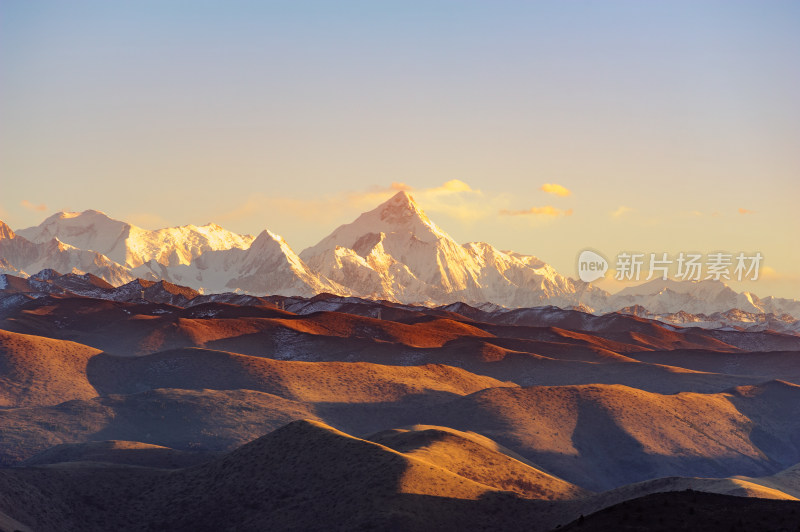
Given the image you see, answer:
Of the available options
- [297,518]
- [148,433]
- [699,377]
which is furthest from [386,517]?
[699,377]

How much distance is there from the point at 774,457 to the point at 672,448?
16221mm

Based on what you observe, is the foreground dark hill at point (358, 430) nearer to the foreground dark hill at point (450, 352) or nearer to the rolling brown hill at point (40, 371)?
the rolling brown hill at point (40, 371)

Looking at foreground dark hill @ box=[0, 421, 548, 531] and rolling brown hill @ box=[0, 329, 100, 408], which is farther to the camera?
rolling brown hill @ box=[0, 329, 100, 408]

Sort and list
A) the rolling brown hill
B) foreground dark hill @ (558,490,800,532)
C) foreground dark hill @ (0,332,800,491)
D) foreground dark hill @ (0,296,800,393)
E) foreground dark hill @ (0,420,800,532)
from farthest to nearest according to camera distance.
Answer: foreground dark hill @ (0,296,800,393)
the rolling brown hill
foreground dark hill @ (0,332,800,491)
foreground dark hill @ (0,420,800,532)
foreground dark hill @ (558,490,800,532)

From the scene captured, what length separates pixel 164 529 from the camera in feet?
212

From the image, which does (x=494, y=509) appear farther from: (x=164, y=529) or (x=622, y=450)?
(x=622, y=450)

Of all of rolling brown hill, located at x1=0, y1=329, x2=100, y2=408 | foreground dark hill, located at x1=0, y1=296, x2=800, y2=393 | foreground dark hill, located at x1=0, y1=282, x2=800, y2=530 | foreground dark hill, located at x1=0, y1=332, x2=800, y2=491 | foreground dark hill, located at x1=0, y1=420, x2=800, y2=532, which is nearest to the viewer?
foreground dark hill, located at x1=0, y1=420, x2=800, y2=532

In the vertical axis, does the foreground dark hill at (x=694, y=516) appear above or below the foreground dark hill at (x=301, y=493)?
above

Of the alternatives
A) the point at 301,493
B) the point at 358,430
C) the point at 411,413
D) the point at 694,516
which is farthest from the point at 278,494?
the point at 411,413

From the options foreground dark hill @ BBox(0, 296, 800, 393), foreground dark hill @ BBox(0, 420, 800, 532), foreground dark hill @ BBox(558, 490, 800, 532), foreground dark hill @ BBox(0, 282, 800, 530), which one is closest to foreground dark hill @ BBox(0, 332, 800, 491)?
foreground dark hill @ BBox(0, 282, 800, 530)

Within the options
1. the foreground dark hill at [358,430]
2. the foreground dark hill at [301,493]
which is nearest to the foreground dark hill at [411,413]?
the foreground dark hill at [358,430]

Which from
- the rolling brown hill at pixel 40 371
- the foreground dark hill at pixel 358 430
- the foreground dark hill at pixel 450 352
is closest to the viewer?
the foreground dark hill at pixel 358 430

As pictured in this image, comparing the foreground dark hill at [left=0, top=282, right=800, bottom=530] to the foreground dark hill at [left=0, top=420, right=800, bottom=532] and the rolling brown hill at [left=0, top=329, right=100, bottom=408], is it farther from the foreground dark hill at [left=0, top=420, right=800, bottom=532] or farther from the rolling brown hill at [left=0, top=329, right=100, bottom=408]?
the rolling brown hill at [left=0, top=329, right=100, bottom=408]

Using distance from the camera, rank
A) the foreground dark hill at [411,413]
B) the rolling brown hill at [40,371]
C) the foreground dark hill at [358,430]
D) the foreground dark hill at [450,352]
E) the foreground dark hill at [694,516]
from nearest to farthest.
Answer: the foreground dark hill at [694,516], the foreground dark hill at [358,430], the foreground dark hill at [411,413], the rolling brown hill at [40,371], the foreground dark hill at [450,352]
